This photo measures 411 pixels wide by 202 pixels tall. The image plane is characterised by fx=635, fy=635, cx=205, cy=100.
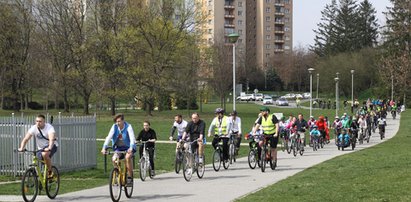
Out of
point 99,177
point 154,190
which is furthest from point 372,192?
point 99,177

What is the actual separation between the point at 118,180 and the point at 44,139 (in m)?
1.92

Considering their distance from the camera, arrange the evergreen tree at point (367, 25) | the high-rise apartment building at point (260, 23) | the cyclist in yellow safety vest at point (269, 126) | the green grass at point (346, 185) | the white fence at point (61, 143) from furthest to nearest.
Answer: the high-rise apartment building at point (260, 23)
the evergreen tree at point (367, 25)
the cyclist in yellow safety vest at point (269, 126)
the white fence at point (61, 143)
the green grass at point (346, 185)

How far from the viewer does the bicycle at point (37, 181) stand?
11.9m

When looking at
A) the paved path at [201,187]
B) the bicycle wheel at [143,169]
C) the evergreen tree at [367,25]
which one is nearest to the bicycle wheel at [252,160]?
the paved path at [201,187]

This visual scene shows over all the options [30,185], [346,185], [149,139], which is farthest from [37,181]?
[346,185]

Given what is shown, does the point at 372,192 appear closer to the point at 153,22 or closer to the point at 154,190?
the point at 154,190

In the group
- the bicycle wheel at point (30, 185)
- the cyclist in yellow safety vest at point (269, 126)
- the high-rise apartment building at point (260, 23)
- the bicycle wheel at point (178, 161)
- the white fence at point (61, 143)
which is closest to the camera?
the bicycle wheel at point (30, 185)

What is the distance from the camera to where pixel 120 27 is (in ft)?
201

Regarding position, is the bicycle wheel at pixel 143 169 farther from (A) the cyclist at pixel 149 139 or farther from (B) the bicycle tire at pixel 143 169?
(A) the cyclist at pixel 149 139

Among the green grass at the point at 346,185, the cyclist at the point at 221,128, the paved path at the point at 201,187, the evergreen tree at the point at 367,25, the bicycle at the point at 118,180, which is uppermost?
the evergreen tree at the point at 367,25

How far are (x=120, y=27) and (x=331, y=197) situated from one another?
51.6 m

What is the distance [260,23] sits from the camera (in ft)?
473

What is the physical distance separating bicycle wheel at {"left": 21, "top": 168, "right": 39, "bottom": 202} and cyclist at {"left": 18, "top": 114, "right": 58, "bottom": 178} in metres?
0.53

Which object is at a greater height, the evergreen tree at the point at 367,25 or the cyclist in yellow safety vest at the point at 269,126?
the evergreen tree at the point at 367,25
